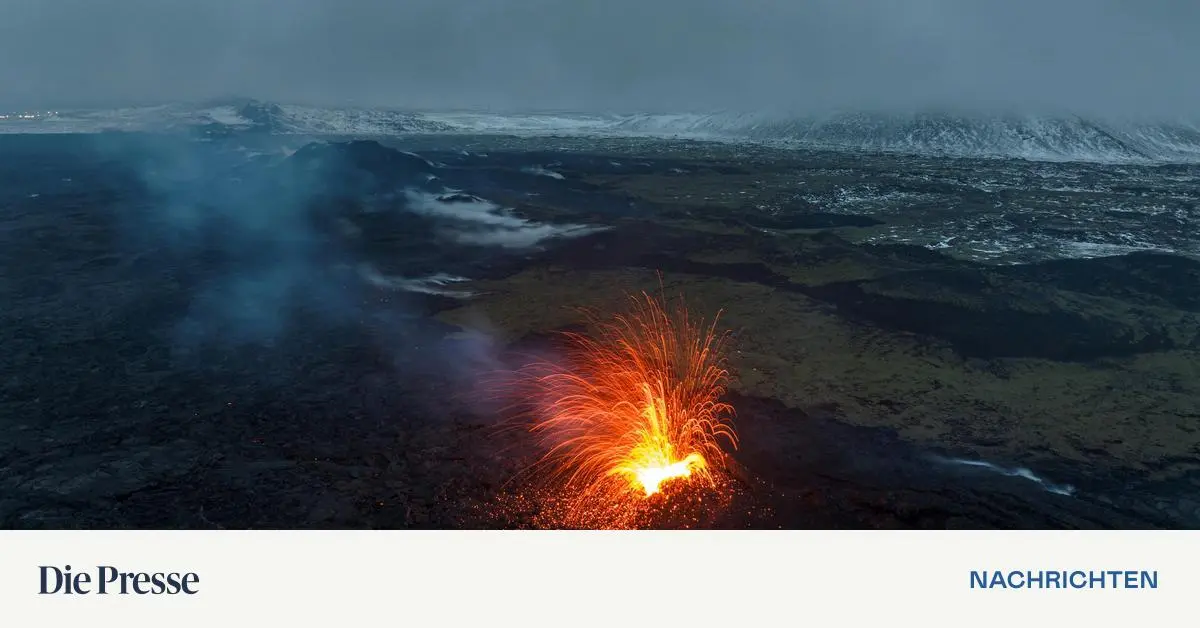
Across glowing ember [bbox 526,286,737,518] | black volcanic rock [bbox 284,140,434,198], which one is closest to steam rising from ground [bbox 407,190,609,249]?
black volcanic rock [bbox 284,140,434,198]

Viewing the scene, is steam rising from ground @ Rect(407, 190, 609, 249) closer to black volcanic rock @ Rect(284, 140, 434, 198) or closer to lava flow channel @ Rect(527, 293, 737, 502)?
black volcanic rock @ Rect(284, 140, 434, 198)

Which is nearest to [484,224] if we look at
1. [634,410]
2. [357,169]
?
[357,169]

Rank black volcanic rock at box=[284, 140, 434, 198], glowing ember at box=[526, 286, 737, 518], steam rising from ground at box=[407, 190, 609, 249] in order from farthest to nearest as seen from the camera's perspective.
Result: 1. black volcanic rock at box=[284, 140, 434, 198]
2. steam rising from ground at box=[407, 190, 609, 249]
3. glowing ember at box=[526, 286, 737, 518]

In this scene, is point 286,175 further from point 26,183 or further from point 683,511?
point 683,511

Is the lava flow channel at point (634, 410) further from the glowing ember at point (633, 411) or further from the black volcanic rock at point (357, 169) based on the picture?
the black volcanic rock at point (357, 169)

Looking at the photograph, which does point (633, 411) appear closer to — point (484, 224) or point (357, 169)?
point (484, 224)

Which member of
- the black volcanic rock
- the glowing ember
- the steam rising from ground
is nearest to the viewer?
the glowing ember

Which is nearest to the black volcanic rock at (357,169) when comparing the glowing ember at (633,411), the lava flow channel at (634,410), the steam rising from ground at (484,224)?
the steam rising from ground at (484,224)
